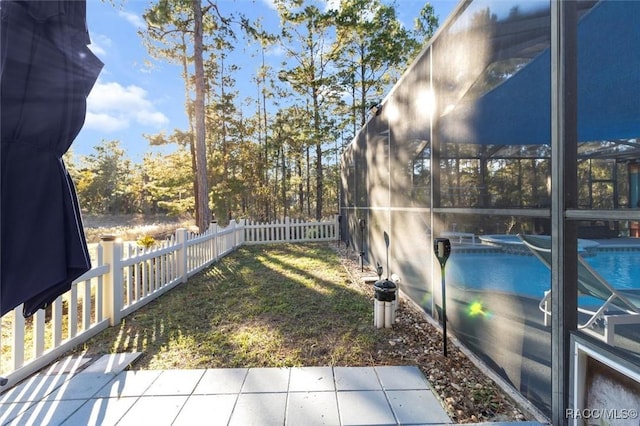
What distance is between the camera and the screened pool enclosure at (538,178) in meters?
1.21

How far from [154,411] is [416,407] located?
1.57 metres

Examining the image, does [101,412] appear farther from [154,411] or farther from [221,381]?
[221,381]

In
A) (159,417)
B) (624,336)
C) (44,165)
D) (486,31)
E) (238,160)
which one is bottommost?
(159,417)

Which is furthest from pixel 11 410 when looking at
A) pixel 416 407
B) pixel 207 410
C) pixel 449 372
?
pixel 449 372

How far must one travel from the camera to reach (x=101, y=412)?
1621 millimetres

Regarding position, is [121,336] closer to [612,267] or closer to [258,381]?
[258,381]

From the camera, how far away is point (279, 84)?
13258 mm

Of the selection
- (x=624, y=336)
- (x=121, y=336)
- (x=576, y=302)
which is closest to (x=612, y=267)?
(x=576, y=302)

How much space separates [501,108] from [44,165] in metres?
2.64

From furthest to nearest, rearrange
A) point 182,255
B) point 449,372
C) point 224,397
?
1. point 182,255
2. point 449,372
3. point 224,397

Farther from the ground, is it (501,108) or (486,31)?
(486,31)

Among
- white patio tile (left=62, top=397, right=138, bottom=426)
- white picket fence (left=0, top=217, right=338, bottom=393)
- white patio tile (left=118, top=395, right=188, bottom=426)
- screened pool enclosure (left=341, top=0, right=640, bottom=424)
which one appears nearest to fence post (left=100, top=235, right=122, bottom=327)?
white picket fence (left=0, top=217, right=338, bottom=393)

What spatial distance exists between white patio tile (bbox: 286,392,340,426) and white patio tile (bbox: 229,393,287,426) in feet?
0.18

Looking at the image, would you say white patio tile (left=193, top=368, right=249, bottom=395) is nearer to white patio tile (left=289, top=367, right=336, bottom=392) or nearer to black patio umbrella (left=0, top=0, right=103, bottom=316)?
white patio tile (left=289, top=367, right=336, bottom=392)
